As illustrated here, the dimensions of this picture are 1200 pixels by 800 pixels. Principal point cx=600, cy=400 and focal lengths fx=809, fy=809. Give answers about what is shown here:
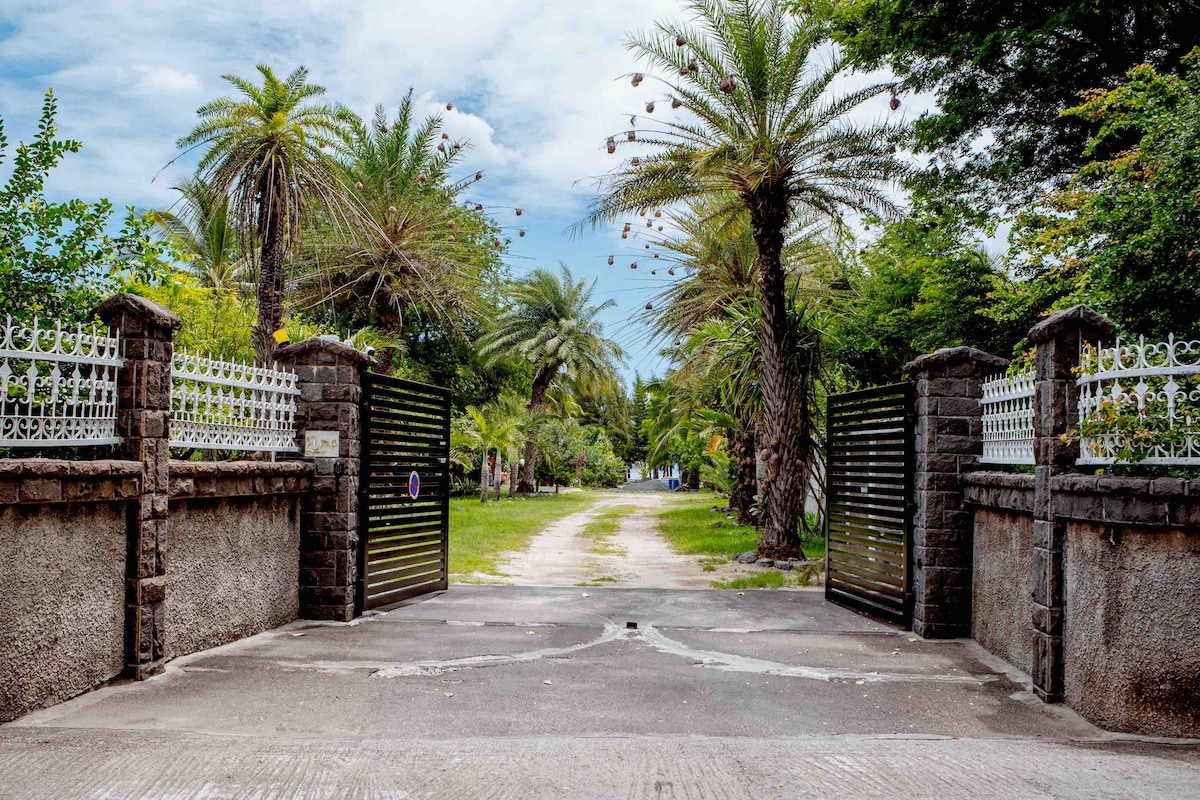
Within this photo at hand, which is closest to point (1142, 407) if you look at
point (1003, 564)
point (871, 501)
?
point (1003, 564)

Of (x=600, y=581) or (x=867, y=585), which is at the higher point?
(x=867, y=585)

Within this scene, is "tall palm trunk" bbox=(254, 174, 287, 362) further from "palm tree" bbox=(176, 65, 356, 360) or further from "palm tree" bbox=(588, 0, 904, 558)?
"palm tree" bbox=(588, 0, 904, 558)

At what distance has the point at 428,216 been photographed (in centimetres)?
1748

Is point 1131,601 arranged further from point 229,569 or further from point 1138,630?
point 229,569

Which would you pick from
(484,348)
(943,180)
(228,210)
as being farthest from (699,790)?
(484,348)

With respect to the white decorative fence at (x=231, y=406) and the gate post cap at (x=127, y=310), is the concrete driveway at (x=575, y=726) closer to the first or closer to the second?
the white decorative fence at (x=231, y=406)

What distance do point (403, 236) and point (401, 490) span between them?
950 cm

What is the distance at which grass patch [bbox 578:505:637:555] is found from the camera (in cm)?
1560

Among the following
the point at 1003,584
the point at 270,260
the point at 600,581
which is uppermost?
the point at 270,260

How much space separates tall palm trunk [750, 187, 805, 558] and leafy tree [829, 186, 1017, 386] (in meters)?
3.59

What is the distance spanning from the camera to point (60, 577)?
5184mm

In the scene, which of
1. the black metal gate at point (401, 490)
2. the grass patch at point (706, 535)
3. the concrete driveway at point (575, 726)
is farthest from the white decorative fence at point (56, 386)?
the grass patch at point (706, 535)

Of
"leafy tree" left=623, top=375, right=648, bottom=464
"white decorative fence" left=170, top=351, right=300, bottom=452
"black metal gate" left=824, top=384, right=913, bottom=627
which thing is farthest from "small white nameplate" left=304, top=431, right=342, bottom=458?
"leafy tree" left=623, top=375, right=648, bottom=464

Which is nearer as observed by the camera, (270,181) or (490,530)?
(270,181)
